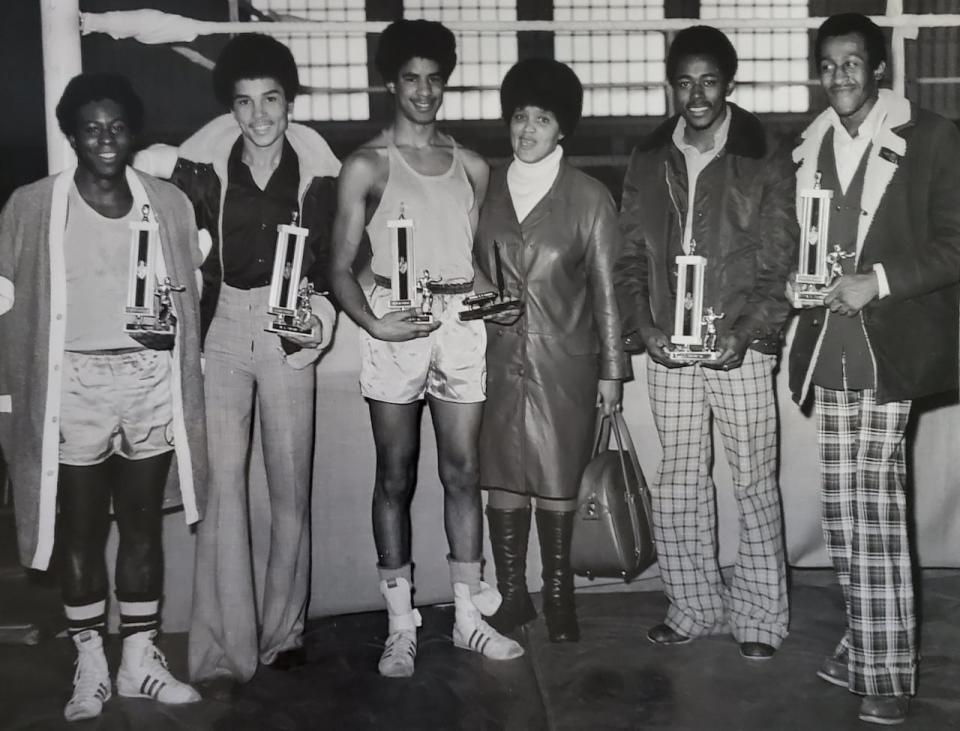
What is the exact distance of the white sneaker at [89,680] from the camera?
97.8 inches

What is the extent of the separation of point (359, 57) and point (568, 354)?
970 mm

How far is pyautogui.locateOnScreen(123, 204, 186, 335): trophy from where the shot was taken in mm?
2518

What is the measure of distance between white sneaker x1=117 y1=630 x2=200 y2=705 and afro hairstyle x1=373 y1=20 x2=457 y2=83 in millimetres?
1569

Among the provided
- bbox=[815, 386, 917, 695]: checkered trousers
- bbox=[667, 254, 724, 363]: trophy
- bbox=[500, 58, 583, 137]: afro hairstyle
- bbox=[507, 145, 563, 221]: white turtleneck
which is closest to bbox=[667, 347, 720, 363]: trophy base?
bbox=[667, 254, 724, 363]: trophy

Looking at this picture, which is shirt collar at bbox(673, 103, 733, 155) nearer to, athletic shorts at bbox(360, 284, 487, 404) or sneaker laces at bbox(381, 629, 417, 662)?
athletic shorts at bbox(360, 284, 487, 404)

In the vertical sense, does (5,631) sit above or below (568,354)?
below

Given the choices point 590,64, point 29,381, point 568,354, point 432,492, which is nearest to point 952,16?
point 590,64

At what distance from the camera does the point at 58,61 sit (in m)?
2.58

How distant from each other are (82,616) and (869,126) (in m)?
2.28

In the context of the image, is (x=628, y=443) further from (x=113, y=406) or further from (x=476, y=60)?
(x=113, y=406)

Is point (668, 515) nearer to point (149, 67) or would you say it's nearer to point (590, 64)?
point (590, 64)

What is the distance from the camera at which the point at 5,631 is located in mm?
2746

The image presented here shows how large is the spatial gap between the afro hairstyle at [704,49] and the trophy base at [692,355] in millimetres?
691

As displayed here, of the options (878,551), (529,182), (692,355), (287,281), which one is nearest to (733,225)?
(692,355)
